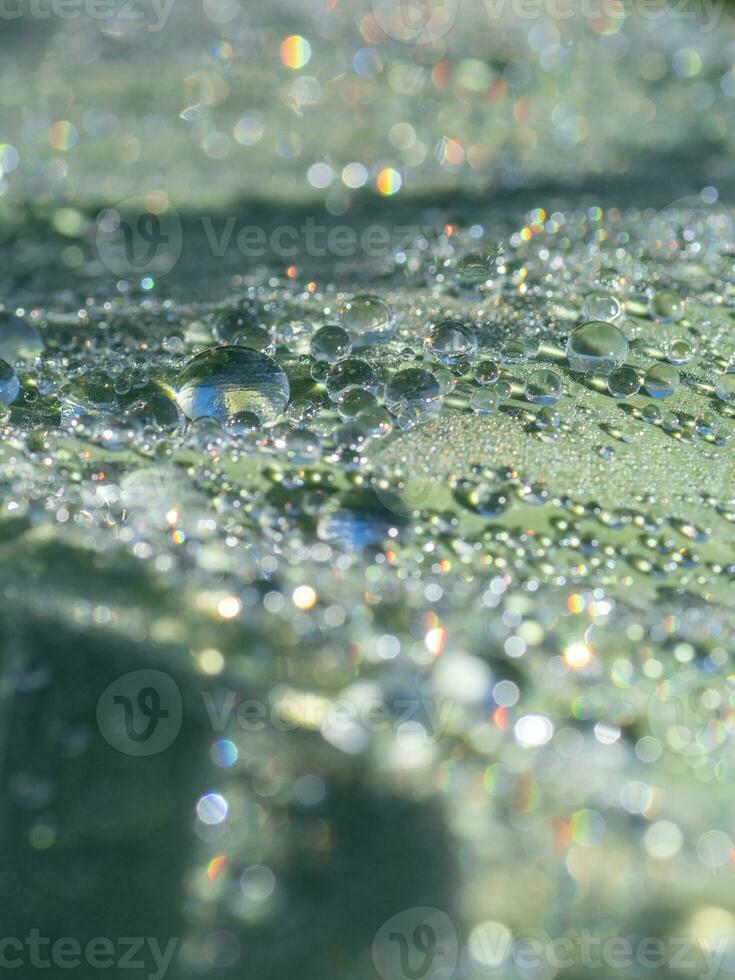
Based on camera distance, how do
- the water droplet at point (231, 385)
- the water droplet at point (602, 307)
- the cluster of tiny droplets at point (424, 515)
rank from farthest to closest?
the water droplet at point (602, 307) < the water droplet at point (231, 385) < the cluster of tiny droplets at point (424, 515)

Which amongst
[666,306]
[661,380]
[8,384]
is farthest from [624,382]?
[8,384]

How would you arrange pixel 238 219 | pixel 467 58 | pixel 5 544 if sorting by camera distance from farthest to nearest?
pixel 467 58, pixel 238 219, pixel 5 544

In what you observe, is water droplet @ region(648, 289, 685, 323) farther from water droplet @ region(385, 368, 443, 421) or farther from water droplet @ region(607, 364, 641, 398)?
water droplet @ region(385, 368, 443, 421)

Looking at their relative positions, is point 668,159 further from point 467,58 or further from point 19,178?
point 19,178

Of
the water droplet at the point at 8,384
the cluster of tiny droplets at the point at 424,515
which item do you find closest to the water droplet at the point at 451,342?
the cluster of tiny droplets at the point at 424,515

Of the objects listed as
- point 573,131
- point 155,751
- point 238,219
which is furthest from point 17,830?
point 573,131

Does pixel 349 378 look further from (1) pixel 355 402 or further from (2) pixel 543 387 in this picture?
(2) pixel 543 387

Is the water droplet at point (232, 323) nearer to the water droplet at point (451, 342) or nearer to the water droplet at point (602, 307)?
the water droplet at point (451, 342)
